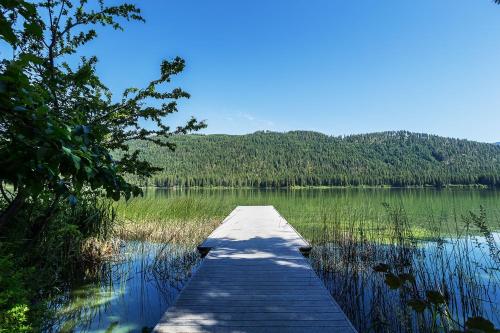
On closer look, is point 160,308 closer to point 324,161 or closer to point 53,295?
point 53,295

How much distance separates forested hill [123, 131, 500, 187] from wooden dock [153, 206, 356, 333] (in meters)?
82.8

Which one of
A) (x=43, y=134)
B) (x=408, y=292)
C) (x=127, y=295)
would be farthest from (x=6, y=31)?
(x=127, y=295)

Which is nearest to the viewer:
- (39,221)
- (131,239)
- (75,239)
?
(39,221)

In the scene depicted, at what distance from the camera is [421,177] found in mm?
84188

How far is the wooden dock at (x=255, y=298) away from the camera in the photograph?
124 inches

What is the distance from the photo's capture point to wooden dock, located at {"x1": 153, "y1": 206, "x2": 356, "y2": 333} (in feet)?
10.4

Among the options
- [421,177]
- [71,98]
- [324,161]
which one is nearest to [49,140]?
[71,98]

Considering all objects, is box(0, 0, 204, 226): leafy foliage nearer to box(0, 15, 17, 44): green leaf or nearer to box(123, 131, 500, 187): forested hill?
box(0, 15, 17, 44): green leaf

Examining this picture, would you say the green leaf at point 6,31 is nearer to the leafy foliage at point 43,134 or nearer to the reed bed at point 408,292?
the leafy foliage at point 43,134

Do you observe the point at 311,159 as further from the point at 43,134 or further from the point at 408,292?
the point at 43,134

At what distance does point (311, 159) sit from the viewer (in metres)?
150

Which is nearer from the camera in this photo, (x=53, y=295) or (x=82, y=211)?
(x=53, y=295)

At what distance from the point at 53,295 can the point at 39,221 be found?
58.5 inches

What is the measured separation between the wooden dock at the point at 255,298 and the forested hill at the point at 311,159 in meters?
82.8
